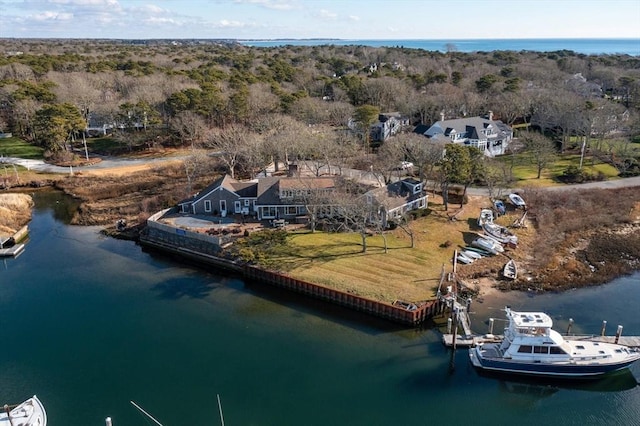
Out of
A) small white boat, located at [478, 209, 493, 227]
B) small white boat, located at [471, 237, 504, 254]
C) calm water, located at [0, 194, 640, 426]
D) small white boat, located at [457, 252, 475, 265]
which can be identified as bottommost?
calm water, located at [0, 194, 640, 426]

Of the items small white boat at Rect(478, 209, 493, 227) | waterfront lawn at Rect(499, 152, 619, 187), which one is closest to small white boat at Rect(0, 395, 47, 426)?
small white boat at Rect(478, 209, 493, 227)

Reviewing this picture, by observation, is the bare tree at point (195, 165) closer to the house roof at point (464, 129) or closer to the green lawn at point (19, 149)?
the green lawn at point (19, 149)

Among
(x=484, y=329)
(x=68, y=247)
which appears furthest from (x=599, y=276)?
(x=68, y=247)

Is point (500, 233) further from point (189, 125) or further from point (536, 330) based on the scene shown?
point (189, 125)

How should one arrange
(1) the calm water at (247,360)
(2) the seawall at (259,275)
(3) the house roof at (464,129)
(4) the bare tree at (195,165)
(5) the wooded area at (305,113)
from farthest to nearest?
(3) the house roof at (464,129)
(5) the wooded area at (305,113)
(4) the bare tree at (195,165)
(2) the seawall at (259,275)
(1) the calm water at (247,360)

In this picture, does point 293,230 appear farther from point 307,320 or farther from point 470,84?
point 470,84

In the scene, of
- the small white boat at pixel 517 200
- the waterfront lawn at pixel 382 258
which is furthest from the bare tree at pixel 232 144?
the small white boat at pixel 517 200

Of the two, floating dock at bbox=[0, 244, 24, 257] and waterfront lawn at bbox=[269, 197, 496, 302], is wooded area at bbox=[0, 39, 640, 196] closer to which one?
waterfront lawn at bbox=[269, 197, 496, 302]

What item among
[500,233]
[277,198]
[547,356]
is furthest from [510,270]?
[277,198]
